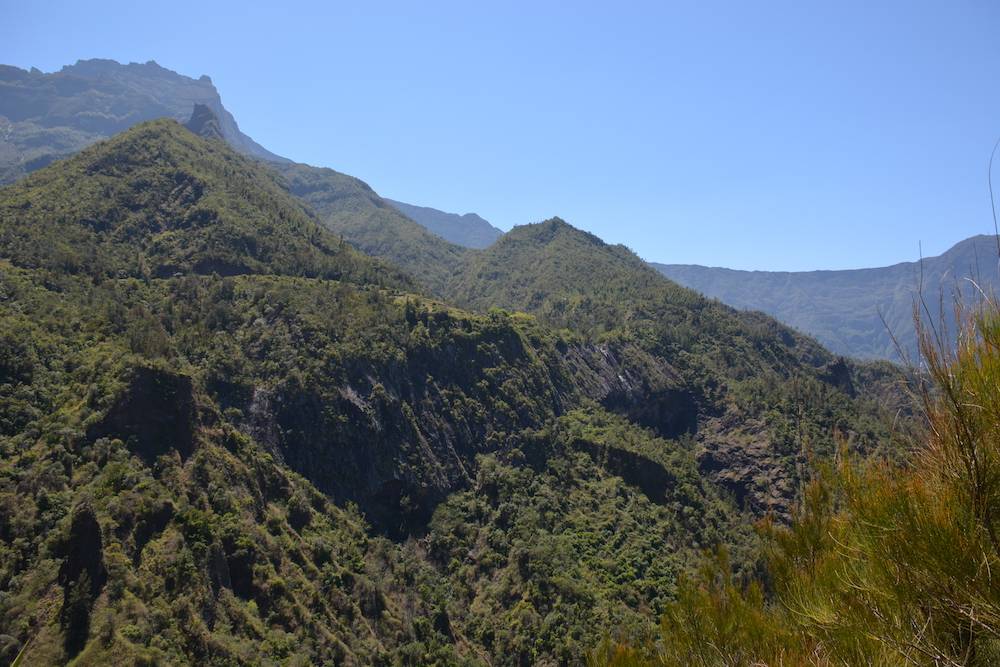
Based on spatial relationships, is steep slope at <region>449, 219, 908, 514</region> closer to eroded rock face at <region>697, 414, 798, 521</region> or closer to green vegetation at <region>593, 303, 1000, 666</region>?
eroded rock face at <region>697, 414, 798, 521</region>

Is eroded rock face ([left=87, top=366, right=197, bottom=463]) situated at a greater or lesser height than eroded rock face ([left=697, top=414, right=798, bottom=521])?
greater

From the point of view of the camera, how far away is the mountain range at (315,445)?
134 feet

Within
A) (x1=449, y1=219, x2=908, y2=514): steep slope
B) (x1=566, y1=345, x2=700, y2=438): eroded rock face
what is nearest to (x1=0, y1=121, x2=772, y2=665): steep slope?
(x1=566, y1=345, x2=700, y2=438): eroded rock face

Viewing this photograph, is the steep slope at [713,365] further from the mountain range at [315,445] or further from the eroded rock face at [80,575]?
the eroded rock face at [80,575]

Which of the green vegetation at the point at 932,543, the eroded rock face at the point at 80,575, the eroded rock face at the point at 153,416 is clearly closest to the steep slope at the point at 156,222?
the eroded rock face at the point at 153,416

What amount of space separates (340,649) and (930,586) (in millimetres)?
50986

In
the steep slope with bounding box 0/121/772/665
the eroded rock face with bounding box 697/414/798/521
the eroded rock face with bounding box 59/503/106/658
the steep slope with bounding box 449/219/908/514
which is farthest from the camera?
the steep slope with bounding box 449/219/908/514

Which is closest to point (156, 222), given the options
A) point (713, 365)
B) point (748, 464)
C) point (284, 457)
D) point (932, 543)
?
point (284, 457)

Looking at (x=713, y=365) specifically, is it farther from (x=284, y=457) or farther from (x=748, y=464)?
(x=284, y=457)

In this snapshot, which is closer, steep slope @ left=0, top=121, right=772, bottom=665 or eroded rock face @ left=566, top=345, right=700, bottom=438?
steep slope @ left=0, top=121, right=772, bottom=665

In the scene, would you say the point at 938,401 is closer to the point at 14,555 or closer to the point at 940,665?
the point at 940,665

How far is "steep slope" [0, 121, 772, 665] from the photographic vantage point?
40438 mm

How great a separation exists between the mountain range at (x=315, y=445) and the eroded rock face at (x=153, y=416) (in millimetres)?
207

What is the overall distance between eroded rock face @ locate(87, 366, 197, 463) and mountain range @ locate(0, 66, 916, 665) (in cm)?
21
